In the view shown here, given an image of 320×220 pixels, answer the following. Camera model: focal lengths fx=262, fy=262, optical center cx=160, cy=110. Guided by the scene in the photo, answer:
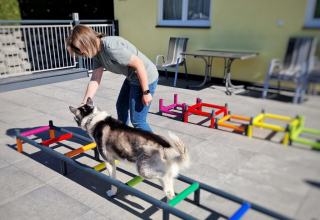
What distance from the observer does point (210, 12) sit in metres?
0.98

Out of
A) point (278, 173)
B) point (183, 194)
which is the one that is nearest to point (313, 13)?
point (278, 173)

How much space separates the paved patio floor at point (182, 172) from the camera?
31.7 inches

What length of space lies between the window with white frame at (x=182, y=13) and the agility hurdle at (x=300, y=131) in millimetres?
546

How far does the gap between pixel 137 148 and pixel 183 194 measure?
0.53 metres

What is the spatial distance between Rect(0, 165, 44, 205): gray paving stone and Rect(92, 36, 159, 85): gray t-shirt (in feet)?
4.70

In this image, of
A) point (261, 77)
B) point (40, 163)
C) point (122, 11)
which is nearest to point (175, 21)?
point (122, 11)

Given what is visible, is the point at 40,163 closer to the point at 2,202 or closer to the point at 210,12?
the point at 2,202

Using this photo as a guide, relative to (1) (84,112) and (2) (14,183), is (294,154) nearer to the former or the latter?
(1) (84,112)

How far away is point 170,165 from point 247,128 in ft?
4.03

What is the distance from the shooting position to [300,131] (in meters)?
0.75

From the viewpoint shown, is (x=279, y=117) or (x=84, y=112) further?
(x=84, y=112)

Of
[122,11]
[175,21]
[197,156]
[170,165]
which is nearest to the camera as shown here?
[175,21]

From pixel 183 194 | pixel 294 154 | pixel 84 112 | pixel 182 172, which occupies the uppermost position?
pixel 294 154

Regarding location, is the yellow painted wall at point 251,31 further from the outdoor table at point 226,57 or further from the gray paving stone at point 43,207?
the gray paving stone at point 43,207
